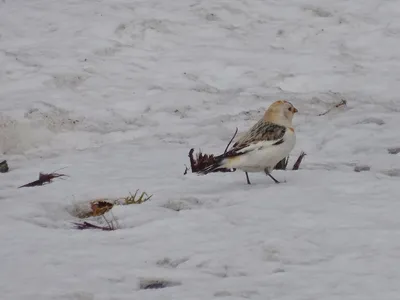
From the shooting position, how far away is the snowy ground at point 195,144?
397cm

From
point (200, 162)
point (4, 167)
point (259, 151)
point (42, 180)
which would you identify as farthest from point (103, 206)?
point (4, 167)

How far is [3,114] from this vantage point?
773 cm

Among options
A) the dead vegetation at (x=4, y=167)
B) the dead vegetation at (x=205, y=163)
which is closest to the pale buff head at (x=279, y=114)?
the dead vegetation at (x=205, y=163)

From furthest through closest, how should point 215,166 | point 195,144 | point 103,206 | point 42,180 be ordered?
1. point 195,144
2. point 42,180
3. point 215,166
4. point 103,206

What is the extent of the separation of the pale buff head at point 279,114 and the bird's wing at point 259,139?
180 mm

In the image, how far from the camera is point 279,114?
6.32m

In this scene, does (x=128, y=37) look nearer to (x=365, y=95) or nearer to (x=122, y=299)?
(x=365, y=95)

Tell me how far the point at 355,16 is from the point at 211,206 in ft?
19.0

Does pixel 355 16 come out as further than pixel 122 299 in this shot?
Yes

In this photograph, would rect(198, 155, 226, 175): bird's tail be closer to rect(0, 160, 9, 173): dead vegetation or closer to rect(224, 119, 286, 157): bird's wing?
rect(224, 119, 286, 157): bird's wing

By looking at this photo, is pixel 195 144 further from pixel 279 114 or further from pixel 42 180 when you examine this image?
pixel 42 180

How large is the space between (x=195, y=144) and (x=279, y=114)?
1.22m

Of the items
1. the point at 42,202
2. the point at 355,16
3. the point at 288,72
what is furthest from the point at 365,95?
A: the point at 42,202

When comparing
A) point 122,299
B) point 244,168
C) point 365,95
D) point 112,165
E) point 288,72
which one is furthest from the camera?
point 288,72
